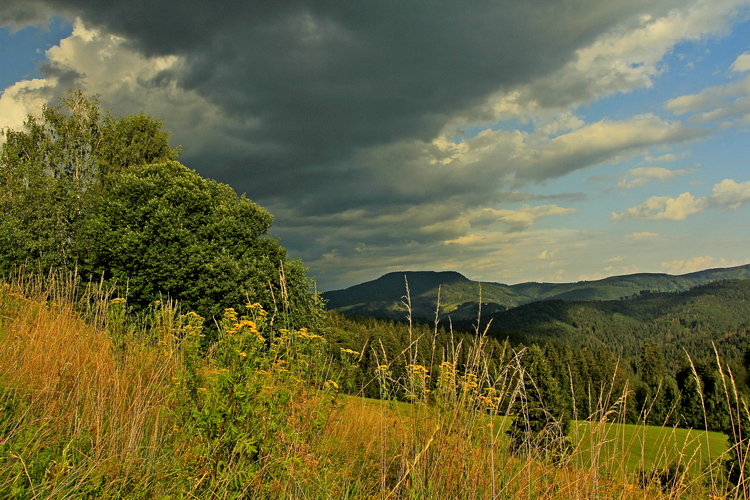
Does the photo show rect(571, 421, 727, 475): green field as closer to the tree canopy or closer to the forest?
the forest

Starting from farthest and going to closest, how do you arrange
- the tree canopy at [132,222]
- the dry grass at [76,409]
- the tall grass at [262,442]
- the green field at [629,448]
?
the tree canopy at [132,222] < the green field at [629,448] < the tall grass at [262,442] < the dry grass at [76,409]

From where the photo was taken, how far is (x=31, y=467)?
2570mm

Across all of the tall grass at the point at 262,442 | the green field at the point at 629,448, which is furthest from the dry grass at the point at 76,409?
the green field at the point at 629,448

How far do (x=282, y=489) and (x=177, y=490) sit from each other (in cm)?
77

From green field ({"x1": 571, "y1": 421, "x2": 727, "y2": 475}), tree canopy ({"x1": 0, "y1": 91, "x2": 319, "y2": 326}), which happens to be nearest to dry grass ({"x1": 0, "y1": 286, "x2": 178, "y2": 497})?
green field ({"x1": 571, "y1": 421, "x2": 727, "y2": 475})

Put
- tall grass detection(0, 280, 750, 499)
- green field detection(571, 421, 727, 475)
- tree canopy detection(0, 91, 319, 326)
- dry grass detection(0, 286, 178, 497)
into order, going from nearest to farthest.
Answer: dry grass detection(0, 286, 178, 497), tall grass detection(0, 280, 750, 499), green field detection(571, 421, 727, 475), tree canopy detection(0, 91, 319, 326)

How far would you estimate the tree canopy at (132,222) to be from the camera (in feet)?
63.9

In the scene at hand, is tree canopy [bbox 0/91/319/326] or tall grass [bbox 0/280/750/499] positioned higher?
tree canopy [bbox 0/91/319/326]

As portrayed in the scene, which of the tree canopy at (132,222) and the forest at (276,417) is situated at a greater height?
the tree canopy at (132,222)

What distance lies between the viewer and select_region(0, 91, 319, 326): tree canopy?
1947cm

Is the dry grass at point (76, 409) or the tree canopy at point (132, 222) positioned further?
the tree canopy at point (132, 222)

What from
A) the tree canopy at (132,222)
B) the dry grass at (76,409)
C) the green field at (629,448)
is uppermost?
the tree canopy at (132,222)

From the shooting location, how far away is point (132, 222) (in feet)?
66.4

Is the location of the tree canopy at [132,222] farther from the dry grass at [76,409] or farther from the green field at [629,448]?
the green field at [629,448]
